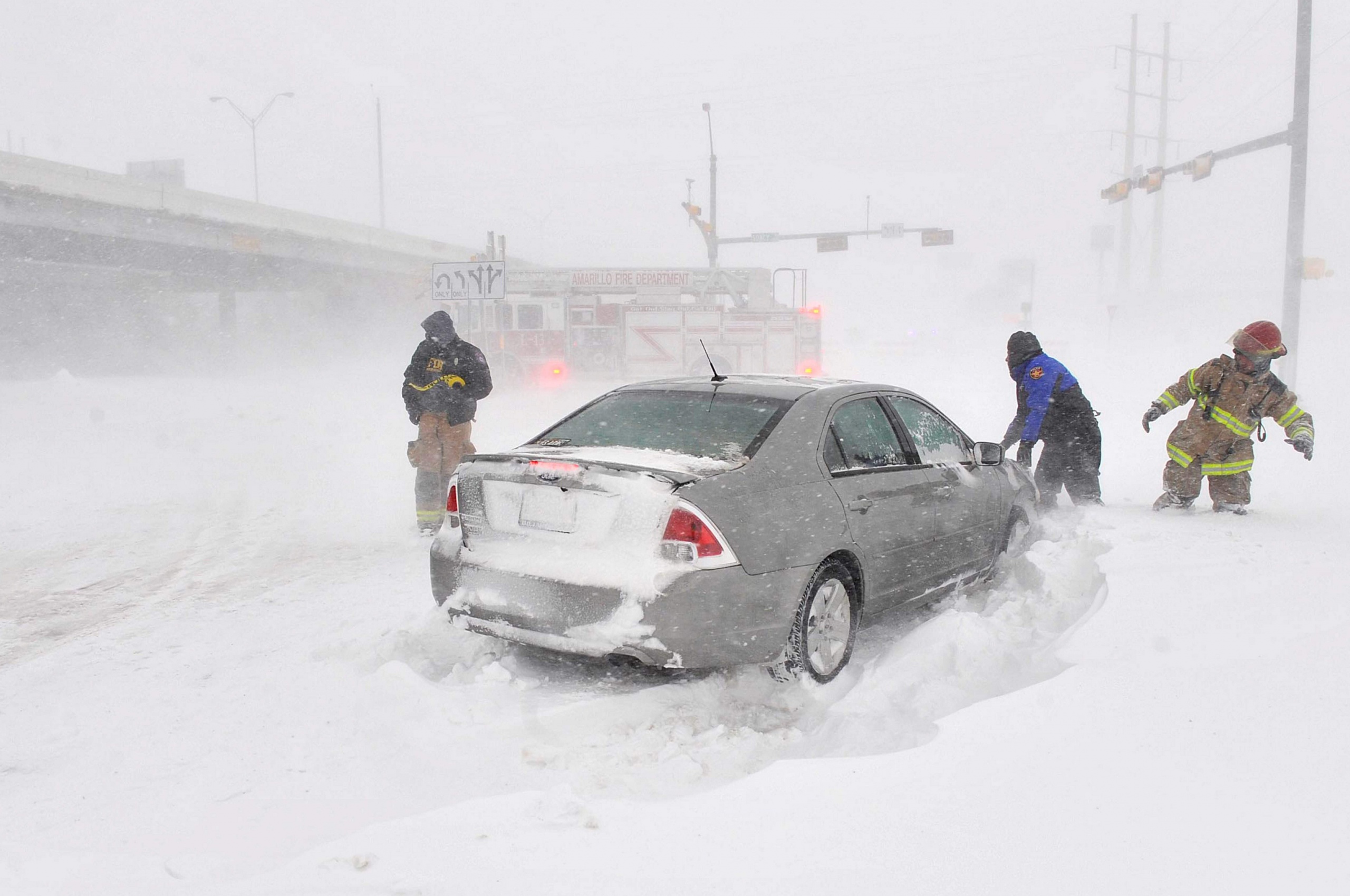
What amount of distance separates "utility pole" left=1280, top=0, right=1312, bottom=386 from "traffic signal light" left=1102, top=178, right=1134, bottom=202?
22.9ft

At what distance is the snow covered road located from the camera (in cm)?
269

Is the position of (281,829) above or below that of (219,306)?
below

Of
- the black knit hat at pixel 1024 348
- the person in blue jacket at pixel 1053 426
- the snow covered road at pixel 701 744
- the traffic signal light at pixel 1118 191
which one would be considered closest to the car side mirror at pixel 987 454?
the snow covered road at pixel 701 744

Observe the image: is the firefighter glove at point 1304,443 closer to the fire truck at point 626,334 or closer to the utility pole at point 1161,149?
the fire truck at point 626,334

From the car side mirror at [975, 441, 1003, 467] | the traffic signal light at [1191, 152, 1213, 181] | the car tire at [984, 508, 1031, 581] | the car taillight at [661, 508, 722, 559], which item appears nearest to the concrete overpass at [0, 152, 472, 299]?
the traffic signal light at [1191, 152, 1213, 181]

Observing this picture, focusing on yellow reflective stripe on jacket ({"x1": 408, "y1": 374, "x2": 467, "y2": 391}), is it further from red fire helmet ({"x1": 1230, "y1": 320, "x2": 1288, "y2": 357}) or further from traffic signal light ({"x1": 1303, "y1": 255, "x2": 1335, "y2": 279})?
traffic signal light ({"x1": 1303, "y1": 255, "x2": 1335, "y2": 279})

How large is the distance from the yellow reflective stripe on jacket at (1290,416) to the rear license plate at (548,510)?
5.72 meters

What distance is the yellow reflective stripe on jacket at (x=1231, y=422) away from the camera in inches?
287

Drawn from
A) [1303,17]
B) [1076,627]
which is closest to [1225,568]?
[1076,627]

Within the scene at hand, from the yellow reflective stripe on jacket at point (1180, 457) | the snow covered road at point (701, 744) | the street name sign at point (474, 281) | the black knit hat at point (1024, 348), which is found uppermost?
the street name sign at point (474, 281)

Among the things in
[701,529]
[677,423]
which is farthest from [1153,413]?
[701,529]

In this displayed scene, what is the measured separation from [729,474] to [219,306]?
4674cm

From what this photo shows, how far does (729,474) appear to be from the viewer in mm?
4016

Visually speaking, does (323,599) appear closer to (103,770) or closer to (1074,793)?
(103,770)
